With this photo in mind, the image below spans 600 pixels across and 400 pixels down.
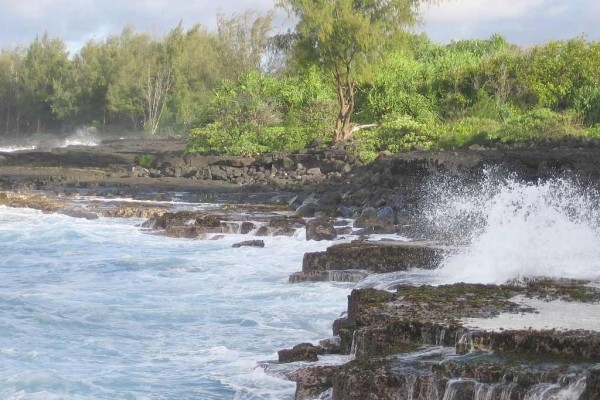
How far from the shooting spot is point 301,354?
953 centimetres

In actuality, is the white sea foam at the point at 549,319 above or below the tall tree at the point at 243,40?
below

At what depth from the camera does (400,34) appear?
38.3m

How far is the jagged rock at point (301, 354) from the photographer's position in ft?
31.1

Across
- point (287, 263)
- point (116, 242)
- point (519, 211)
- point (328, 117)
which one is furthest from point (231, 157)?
point (519, 211)

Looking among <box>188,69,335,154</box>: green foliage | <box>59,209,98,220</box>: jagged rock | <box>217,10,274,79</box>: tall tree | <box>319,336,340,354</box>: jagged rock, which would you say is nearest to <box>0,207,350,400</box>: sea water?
<box>319,336,340,354</box>: jagged rock

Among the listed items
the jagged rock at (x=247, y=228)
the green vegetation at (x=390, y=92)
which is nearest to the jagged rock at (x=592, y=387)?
the jagged rock at (x=247, y=228)

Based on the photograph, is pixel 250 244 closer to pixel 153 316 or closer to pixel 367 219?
pixel 367 219

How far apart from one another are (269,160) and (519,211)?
24.0m

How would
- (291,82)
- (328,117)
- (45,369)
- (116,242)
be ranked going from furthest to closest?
(291,82) < (328,117) < (116,242) < (45,369)

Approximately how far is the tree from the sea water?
1761 centimetres

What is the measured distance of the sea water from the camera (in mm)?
9992

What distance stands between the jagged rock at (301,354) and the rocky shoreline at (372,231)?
0.01 metres

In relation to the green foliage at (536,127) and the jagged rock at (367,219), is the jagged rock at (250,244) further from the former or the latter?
the green foliage at (536,127)

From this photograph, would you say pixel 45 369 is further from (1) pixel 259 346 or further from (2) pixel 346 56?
(2) pixel 346 56
